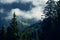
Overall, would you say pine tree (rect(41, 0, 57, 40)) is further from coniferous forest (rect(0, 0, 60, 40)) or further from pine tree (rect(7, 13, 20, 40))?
pine tree (rect(7, 13, 20, 40))

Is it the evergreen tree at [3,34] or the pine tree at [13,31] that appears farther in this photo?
the evergreen tree at [3,34]

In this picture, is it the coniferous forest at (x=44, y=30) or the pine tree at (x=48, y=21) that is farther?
the pine tree at (x=48, y=21)

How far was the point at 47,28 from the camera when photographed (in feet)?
270

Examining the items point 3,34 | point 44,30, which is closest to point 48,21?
point 44,30

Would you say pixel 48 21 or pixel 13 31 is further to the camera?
pixel 48 21

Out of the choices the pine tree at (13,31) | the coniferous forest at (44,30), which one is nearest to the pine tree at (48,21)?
the coniferous forest at (44,30)

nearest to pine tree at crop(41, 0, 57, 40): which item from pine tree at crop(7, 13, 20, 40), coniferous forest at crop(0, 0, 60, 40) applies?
coniferous forest at crop(0, 0, 60, 40)

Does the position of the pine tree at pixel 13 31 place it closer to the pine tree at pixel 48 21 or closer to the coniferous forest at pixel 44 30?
the coniferous forest at pixel 44 30

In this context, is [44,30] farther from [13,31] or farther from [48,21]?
[13,31]

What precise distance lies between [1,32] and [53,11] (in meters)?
34.5

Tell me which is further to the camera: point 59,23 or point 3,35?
point 59,23

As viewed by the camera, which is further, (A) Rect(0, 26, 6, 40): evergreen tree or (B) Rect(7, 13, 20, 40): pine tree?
(A) Rect(0, 26, 6, 40): evergreen tree

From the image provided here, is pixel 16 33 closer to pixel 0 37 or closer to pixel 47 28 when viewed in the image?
pixel 0 37

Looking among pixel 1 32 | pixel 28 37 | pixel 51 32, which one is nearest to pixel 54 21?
pixel 51 32
